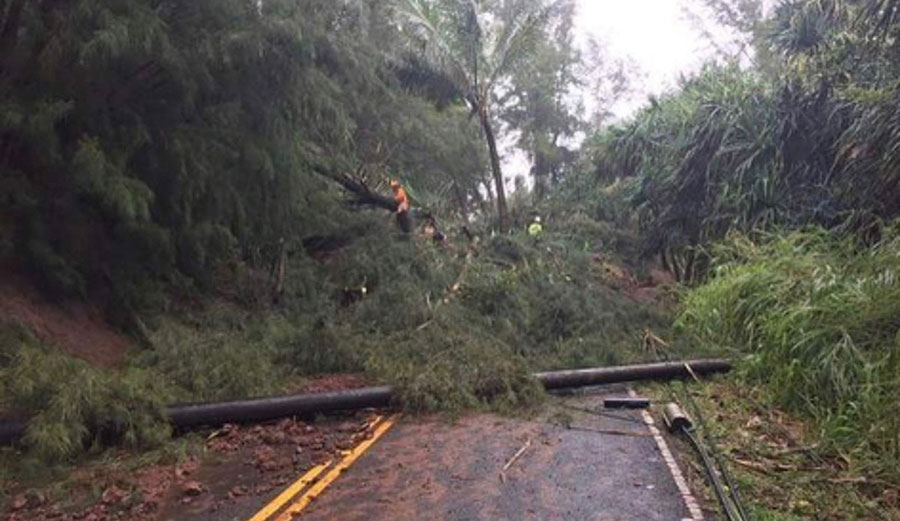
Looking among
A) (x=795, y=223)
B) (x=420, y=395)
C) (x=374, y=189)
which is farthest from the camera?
(x=374, y=189)

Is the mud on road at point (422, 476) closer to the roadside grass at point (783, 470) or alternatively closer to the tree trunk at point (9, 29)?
the roadside grass at point (783, 470)

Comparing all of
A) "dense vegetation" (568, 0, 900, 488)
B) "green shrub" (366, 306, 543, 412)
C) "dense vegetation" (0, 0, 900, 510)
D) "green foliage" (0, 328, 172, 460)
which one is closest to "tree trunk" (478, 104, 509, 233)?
"dense vegetation" (0, 0, 900, 510)

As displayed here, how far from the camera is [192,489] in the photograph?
5.58 meters

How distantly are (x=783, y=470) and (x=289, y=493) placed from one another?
401cm

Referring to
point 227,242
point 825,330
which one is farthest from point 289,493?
point 227,242

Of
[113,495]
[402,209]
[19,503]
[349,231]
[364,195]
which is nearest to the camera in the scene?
[19,503]

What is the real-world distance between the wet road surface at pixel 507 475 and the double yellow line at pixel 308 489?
81 millimetres

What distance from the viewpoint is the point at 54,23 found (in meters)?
8.34

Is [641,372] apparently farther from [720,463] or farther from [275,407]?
[275,407]

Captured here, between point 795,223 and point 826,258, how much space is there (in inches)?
157

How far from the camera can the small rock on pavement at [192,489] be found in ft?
18.2

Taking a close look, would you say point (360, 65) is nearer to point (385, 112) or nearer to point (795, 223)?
point (385, 112)

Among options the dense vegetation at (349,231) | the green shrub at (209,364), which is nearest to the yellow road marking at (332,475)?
the dense vegetation at (349,231)

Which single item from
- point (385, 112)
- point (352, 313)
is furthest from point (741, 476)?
point (385, 112)
